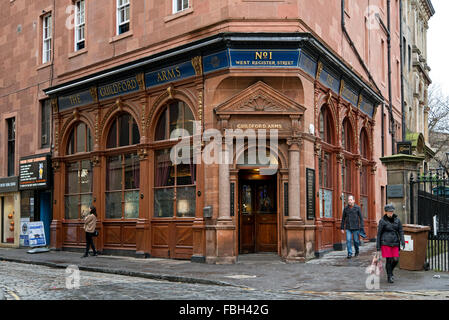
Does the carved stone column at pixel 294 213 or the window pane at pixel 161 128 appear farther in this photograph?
the window pane at pixel 161 128

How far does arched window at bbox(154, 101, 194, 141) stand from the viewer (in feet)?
58.7

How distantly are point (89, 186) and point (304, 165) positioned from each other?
893 centimetres

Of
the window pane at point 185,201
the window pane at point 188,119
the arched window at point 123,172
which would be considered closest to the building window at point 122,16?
the arched window at point 123,172

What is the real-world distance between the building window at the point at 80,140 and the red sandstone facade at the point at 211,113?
8cm

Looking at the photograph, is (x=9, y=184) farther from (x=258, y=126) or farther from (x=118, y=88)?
(x=258, y=126)

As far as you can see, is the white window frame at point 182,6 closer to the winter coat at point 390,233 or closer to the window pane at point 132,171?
the window pane at point 132,171

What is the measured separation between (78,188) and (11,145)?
6.40 m

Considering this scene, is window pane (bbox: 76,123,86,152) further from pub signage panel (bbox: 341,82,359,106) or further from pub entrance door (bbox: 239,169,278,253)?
pub signage panel (bbox: 341,82,359,106)

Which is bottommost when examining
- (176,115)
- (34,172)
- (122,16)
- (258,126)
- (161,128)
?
(34,172)

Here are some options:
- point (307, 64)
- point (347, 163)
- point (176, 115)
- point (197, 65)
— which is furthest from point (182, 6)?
point (347, 163)

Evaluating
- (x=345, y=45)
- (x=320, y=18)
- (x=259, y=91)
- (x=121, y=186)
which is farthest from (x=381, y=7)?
(x=121, y=186)

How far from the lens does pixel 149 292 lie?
1088cm

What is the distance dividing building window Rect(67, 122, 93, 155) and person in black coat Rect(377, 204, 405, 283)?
493 inches

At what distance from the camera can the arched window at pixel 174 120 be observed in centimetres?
1790
